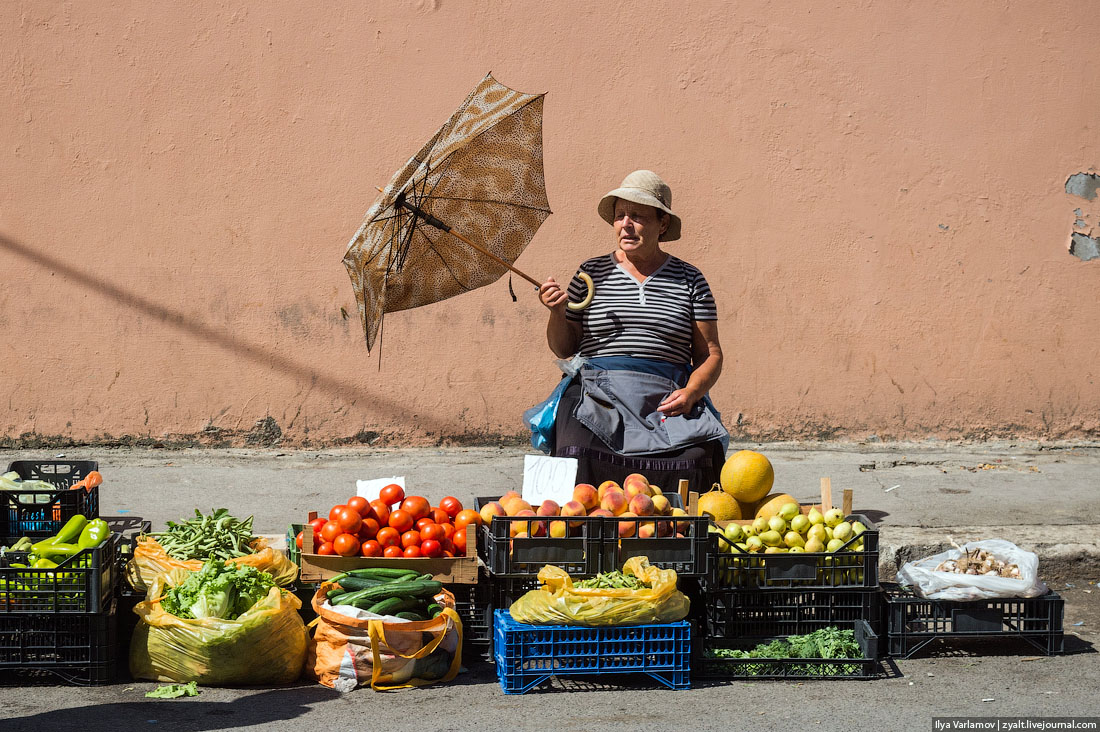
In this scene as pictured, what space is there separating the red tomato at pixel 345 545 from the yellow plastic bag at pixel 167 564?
9.0 inches

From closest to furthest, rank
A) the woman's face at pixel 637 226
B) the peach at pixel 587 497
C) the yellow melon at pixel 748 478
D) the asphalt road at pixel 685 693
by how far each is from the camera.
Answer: the asphalt road at pixel 685 693, the peach at pixel 587 497, the yellow melon at pixel 748 478, the woman's face at pixel 637 226

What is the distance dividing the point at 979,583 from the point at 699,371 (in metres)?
1.74

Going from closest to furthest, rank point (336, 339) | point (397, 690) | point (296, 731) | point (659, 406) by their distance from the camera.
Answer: point (296, 731) < point (397, 690) < point (659, 406) < point (336, 339)

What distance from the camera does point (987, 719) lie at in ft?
12.2

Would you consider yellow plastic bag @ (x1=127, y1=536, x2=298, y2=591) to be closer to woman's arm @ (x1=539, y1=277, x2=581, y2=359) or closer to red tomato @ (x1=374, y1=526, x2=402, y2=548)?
red tomato @ (x1=374, y1=526, x2=402, y2=548)

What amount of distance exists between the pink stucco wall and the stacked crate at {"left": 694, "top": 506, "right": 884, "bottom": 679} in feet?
12.4

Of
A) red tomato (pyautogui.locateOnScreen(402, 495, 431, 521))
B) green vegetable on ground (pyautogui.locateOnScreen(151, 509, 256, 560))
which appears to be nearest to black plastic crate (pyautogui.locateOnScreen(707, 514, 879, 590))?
red tomato (pyautogui.locateOnScreen(402, 495, 431, 521))

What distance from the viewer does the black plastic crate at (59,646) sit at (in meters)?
3.93

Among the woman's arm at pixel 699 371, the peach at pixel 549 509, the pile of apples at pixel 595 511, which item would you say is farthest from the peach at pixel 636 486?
the woman's arm at pixel 699 371

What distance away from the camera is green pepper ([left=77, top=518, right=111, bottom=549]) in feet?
13.7

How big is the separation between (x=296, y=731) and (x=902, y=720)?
6.55ft

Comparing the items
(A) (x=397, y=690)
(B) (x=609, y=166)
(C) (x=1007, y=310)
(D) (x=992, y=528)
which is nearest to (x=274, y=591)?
(A) (x=397, y=690)

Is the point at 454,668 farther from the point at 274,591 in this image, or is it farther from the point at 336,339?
the point at 336,339

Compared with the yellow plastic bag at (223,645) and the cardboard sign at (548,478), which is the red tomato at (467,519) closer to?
the cardboard sign at (548,478)
